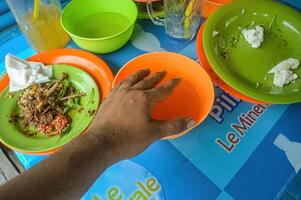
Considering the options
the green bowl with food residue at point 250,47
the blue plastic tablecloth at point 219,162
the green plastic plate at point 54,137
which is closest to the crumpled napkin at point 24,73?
the green plastic plate at point 54,137

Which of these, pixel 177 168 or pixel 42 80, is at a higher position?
pixel 42 80

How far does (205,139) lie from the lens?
553 mm

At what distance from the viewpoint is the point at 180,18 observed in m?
0.69

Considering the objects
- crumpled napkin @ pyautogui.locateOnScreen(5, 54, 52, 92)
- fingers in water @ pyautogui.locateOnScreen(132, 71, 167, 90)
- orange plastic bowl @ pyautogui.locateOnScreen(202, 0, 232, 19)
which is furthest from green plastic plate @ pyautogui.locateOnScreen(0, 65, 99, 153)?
orange plastic bowl @ pyautogui.locateOnScreen(202, 0, 232, 19)


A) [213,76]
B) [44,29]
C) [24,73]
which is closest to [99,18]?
[44,29]

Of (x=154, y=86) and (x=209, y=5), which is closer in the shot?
(x=154, y=86)

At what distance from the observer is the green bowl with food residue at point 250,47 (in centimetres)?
58

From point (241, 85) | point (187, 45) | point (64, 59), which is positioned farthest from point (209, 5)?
point (64, 59)

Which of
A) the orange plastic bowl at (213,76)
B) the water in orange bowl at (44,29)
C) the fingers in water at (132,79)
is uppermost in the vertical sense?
the water in orange bowl at (44,29)

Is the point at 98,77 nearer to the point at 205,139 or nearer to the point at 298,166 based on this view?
the point at 205,139

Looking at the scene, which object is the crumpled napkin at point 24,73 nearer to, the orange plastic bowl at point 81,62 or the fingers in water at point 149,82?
the orange plastic bowl at point 81,62

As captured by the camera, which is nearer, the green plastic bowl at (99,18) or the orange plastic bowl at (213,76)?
the orange plastic bowl at (213,76)

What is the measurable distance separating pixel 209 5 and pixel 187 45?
123mm

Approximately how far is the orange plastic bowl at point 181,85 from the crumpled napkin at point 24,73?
0.18 meters
